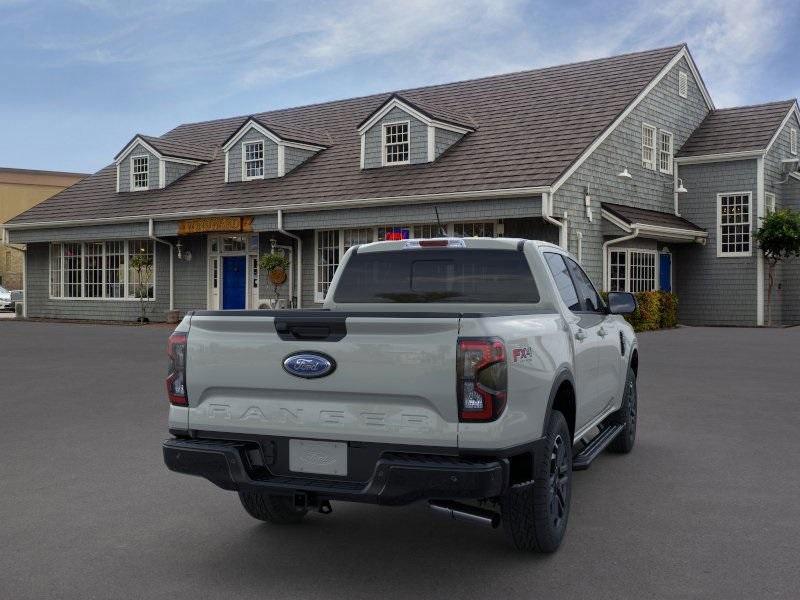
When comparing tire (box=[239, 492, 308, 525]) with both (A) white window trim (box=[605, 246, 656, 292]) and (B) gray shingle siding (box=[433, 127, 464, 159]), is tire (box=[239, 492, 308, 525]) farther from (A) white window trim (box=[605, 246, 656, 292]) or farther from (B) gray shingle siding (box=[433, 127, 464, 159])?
(B) gray shingle siding (box=[433, 127, 464, 159])

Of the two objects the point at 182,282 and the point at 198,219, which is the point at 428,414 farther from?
the point at 182,282

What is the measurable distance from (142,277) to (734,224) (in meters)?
18.1

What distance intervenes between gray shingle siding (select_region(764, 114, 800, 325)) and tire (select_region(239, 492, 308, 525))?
22.9m

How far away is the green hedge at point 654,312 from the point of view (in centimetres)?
2212

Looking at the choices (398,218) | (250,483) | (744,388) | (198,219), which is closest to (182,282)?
(198,219)

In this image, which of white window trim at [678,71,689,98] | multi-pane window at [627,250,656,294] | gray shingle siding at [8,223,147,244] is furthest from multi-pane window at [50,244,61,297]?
white window trim at [678,71,689,98]

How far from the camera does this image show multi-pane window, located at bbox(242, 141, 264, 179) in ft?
88.2

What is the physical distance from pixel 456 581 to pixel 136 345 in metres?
15.5

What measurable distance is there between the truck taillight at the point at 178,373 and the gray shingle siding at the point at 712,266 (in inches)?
895

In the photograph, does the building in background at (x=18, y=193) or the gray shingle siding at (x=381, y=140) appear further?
the building in background at (x=18, y=193)

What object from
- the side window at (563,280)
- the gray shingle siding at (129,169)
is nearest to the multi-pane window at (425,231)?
Answer: the gray shingle siding at (129,169)

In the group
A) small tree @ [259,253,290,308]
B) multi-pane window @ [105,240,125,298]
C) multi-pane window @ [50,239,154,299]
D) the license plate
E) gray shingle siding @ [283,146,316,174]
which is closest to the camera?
the license plate

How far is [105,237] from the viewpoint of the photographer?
92.9ft

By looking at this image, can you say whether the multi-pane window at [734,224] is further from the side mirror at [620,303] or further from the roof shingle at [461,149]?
the side mirror at [620,303]
